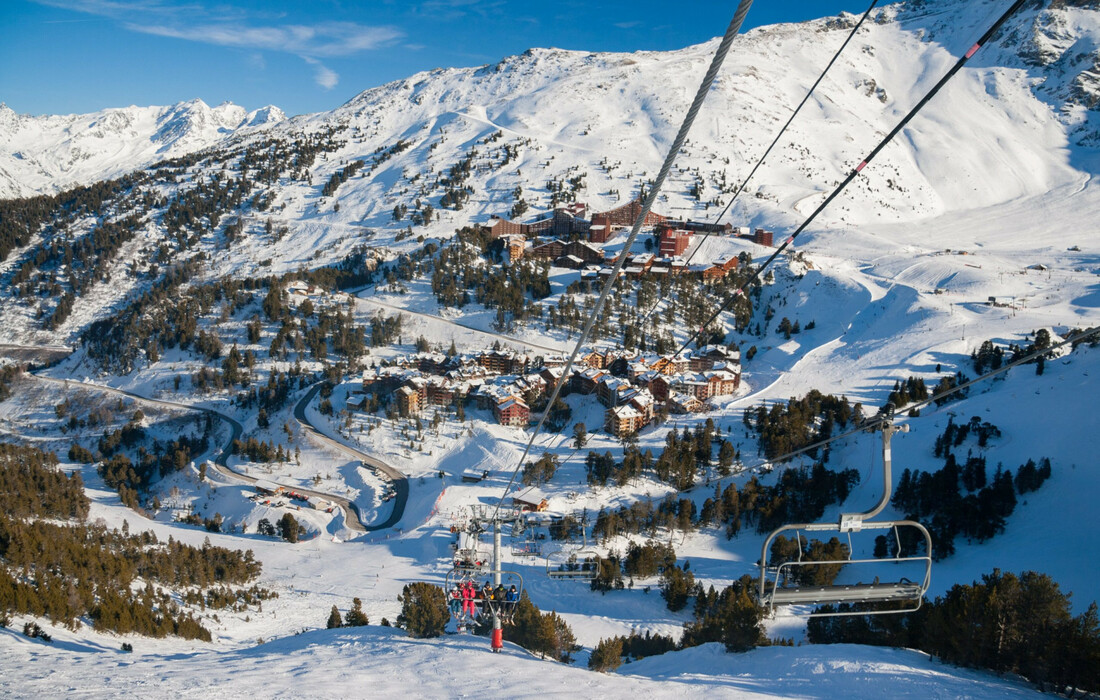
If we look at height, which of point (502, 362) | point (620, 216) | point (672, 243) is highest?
point (620, 216)

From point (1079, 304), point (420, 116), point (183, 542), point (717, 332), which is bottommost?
point (183, 542)

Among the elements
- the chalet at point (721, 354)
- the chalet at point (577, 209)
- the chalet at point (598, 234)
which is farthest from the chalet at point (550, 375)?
the chalet at point (577, 209)

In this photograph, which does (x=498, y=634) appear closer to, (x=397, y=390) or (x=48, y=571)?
(x=48, y=571)

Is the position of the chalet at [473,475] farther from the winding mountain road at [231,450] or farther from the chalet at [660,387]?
the chalet at [660,387]

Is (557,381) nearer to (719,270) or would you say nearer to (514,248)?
(719,270)

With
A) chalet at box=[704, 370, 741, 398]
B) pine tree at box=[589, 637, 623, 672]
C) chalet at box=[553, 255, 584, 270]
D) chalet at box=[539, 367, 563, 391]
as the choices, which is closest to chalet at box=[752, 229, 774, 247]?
chalet at box=[553, 255, 584, 270]

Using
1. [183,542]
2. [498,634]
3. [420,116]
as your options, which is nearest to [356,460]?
[183,542]

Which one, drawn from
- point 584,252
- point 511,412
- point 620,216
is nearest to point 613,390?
point 511,412
